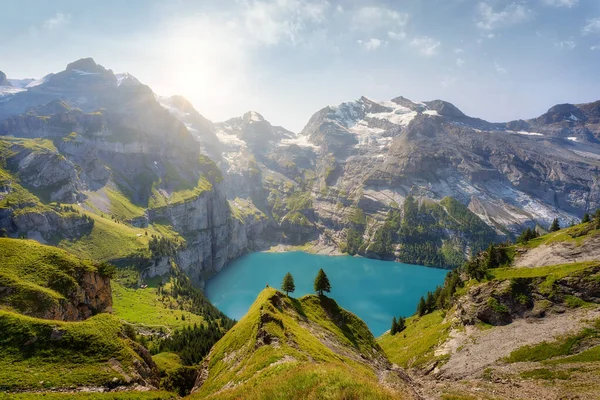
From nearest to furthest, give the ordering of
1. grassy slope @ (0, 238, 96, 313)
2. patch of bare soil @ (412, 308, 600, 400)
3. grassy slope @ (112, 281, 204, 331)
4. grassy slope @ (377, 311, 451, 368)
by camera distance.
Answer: grassy slope @ (0, 238, 96, 313) < patch of bare soil @ (412, 308, 600, 400) < grassy slope @ (377, 311, 451, 368) < grassy slope @ (112, 281, 204, 331)

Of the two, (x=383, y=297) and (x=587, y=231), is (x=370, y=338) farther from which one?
(x=383, y=297)

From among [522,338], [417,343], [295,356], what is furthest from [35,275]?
[522,338]

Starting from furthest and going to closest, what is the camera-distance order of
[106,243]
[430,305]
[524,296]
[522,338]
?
[106,243] → [430,305] → [524,296] → [522,338]

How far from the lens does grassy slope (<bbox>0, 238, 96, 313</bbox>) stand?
3375 cm

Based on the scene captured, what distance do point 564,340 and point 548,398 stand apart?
795 inches

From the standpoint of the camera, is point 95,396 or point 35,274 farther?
point 35,274

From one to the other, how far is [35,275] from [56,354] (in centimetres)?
1634

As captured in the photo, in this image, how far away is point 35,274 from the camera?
37.2 m

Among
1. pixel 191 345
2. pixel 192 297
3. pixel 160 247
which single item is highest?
pixel 160 247

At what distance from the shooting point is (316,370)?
17.4 m

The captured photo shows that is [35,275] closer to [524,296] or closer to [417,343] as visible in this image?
[417,343]

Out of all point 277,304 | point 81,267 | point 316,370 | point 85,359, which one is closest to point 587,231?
point 277,304

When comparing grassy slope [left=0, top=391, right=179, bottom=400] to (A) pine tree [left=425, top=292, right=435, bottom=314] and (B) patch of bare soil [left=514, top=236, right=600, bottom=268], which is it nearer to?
(B) patch of bare soil [left=514, top=236, right=600, bottom=268]

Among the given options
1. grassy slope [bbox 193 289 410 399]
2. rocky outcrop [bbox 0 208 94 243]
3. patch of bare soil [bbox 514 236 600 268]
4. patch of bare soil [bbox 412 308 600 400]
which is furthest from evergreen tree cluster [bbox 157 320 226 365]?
rocky outcrop [bbox 0 208 94 243]
